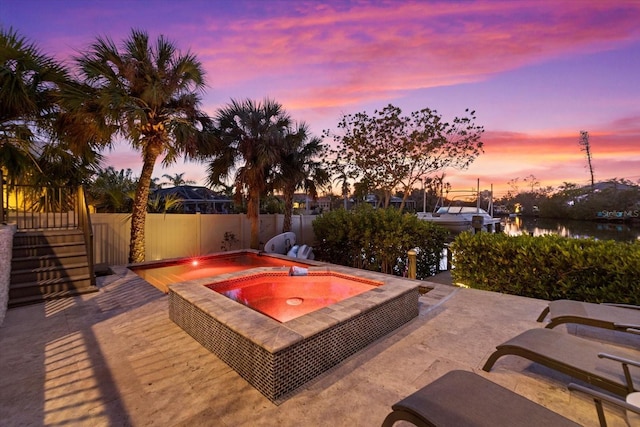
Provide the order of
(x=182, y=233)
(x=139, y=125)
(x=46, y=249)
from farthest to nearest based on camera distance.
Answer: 1. (x=182, y=233)
2. (x=139, y=125)
3. (x=46, y=249)

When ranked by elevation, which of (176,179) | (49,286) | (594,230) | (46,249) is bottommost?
(594,230)

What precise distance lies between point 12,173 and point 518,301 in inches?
444

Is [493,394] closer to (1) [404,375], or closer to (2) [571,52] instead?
(1) [404,375]

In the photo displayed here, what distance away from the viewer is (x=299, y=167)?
11.4 metres

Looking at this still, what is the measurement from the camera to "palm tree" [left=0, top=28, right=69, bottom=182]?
19.4 ft

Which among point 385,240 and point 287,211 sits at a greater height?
point 287,211

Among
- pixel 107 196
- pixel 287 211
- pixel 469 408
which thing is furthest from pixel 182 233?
pixel 469 408

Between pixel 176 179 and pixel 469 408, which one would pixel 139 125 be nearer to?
pixel 469 408

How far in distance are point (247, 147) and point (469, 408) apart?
9.95 metres

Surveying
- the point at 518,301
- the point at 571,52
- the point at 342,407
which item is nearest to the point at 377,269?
the point at 518,301

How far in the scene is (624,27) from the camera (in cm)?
709

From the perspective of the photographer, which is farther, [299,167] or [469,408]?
[299,167]

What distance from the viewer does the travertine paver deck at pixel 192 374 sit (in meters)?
2.31

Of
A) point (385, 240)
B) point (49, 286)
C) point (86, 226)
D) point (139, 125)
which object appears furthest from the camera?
point (385, 240)
